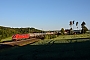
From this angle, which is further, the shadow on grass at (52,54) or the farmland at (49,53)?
the farmland at (49,53)

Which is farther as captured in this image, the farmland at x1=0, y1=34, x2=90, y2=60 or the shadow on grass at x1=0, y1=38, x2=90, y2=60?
the farmland at x1=0, y1=34, x2=90, y2=60

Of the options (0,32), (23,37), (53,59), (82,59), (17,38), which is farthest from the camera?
(0,32)

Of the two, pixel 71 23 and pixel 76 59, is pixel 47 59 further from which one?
pixel 71 23

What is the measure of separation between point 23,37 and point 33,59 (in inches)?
2662

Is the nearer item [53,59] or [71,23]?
[53,59]

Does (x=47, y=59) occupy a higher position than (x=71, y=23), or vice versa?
(x=71, y=23)

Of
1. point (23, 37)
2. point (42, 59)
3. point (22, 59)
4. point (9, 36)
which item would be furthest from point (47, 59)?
point (9, 36)

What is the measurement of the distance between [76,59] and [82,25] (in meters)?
164

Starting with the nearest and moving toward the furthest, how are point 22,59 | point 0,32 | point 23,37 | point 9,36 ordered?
point 22,59 → point 23,37 → point 0,32 → point 9,36

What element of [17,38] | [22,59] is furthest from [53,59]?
[17,38]

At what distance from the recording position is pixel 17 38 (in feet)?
270

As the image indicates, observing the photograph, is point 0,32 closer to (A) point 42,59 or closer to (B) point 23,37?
(B) point 23,37

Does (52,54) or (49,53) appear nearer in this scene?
(52,54)

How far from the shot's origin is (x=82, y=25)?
18162 cm
